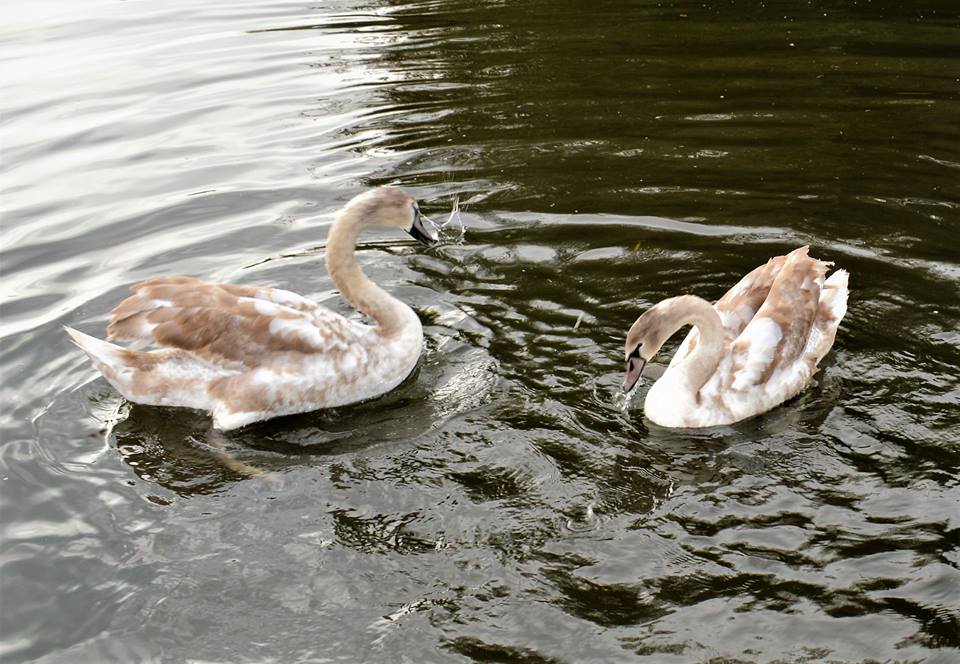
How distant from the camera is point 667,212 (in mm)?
11047

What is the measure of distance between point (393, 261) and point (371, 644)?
510 centimetres

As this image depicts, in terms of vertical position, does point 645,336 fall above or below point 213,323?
below

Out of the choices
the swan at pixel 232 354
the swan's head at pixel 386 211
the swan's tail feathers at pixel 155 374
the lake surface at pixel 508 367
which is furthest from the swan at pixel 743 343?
the swan's tail feathers at pixel 155 374

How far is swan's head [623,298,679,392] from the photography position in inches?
306

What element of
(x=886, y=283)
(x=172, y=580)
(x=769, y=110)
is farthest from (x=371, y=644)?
(x=769, y=110)

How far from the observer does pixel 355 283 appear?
8844mm

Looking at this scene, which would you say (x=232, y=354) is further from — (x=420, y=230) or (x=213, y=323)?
(x=420, y=230)

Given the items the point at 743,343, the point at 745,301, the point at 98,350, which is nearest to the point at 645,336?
the point at 743,343

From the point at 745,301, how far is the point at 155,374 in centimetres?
467

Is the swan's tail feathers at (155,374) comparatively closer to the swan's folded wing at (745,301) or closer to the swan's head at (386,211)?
the swan's head at (386,211)

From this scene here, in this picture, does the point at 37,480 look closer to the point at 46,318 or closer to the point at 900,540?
the point at 46,318

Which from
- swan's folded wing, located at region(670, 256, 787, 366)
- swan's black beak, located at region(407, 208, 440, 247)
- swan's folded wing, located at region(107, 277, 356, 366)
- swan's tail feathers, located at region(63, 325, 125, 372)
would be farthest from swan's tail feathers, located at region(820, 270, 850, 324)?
swan's tail feathers, located at region(63, 325, 125, 372)

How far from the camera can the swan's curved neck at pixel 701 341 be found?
25.9 feet

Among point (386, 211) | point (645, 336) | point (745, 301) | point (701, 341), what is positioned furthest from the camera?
point (745, 301)
